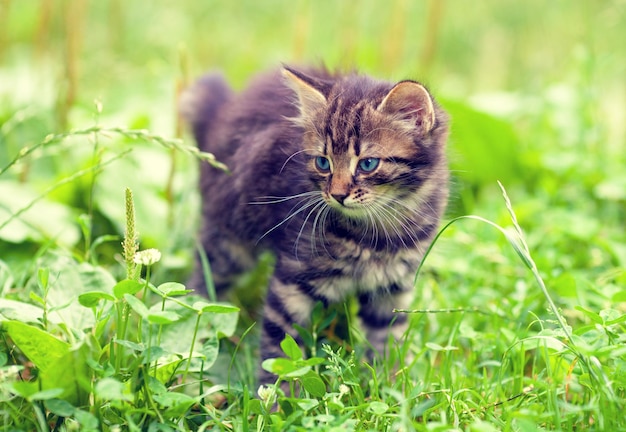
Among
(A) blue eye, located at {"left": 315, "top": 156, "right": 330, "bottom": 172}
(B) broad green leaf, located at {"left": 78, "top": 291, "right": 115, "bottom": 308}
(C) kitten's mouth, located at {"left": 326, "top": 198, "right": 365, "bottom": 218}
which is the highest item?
(A) blue eye, located at {"left": 315, "top": 156, "right": 330, "bottom": 172}

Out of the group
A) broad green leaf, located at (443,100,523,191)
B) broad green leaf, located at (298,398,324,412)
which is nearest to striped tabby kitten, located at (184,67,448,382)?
broad green leaf, located at (298,398,324,412)

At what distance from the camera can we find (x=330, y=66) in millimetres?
5043

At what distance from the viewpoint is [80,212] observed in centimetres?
352

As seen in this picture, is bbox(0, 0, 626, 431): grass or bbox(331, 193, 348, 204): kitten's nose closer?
bbox(0, 0, 626, 431): grass

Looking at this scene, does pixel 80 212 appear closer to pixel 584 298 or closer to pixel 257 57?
pixel 584 298

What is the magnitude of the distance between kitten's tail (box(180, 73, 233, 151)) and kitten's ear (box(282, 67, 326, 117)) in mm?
784

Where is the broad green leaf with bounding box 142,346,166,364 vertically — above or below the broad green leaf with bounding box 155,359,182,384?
above

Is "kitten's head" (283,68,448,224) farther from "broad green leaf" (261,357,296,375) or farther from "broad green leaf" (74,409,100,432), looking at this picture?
"broad green leaf" (74,409,100,432)

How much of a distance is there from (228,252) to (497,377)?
1426mm

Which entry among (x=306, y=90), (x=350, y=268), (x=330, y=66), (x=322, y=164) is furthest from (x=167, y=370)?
(x=330, y=66)

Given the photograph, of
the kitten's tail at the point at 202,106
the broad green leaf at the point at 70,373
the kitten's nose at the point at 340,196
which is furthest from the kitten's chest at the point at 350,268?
the kitten's tail at the point at 202,106

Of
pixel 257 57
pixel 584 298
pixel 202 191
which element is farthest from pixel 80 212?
pixel 257 57

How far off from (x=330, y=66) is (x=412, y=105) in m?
2.73

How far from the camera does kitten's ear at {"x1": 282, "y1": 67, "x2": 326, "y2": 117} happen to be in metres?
2.52
